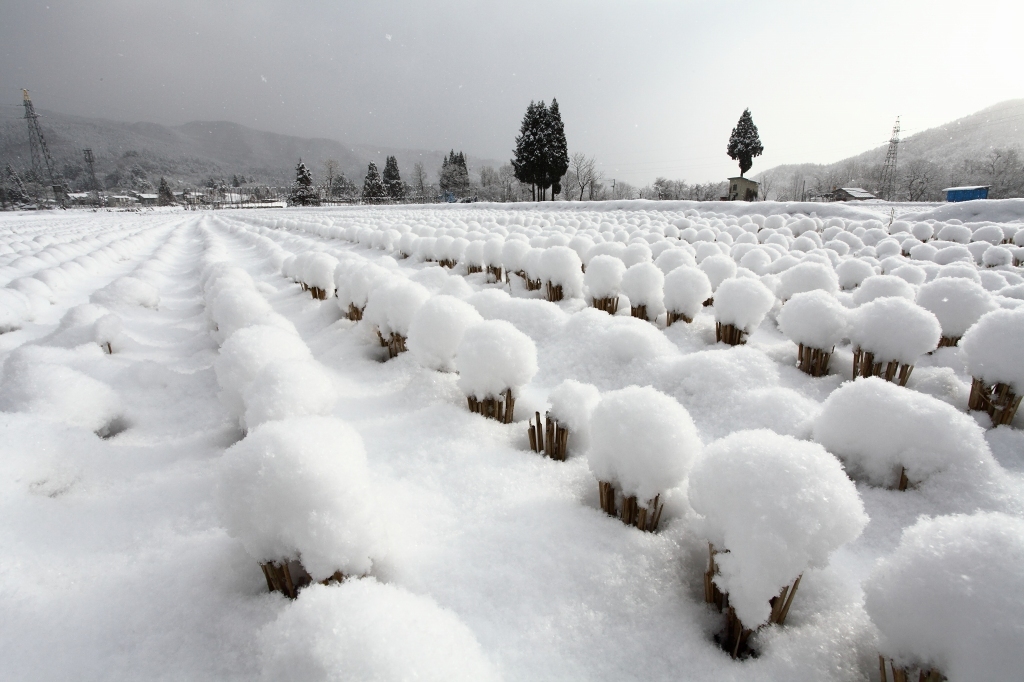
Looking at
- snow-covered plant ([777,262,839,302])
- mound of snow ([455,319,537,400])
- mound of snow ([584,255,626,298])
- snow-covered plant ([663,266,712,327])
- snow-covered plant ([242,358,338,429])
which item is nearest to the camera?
snow-covered plant ([242,358,338,429])

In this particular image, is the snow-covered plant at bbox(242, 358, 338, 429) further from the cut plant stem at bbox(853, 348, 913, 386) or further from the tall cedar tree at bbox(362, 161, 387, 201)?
the tall cedar tree at bbox(362, 161, 387, 201)

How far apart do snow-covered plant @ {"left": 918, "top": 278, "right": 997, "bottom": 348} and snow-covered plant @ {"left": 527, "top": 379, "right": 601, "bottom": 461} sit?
14.3 feet

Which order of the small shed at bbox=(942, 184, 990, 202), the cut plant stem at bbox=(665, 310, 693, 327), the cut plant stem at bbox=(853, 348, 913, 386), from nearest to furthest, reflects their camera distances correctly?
1. the cut plant stem at bbox=(853, 348, 913, 386)
2. the cut plant stem at bbox=(665, 310, 693, 327)
3. the small shed at bbox=(942, 184, 990, 202)

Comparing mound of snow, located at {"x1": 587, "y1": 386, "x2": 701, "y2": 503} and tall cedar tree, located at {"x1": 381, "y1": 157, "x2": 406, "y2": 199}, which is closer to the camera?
mound of snow, located at {"x1": 587, "y1": 386, "x2": 701, "y2": 503}

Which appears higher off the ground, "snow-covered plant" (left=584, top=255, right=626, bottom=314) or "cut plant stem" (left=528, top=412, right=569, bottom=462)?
"snow-covered plant" (left=584, top=255, right=626, bottom=314)

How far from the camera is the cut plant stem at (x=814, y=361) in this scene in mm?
4551

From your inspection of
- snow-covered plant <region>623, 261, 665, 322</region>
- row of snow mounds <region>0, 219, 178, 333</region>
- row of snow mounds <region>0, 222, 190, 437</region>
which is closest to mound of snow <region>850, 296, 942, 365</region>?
snow-covered plant <region>623, 261, 665, 322</region>

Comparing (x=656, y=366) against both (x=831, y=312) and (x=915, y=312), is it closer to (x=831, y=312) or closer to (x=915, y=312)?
(x=831, y=312)

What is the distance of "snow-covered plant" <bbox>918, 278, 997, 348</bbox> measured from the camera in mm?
4715

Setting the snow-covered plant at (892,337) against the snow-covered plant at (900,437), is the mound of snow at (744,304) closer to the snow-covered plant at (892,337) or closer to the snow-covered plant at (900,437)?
the snow-covered plant at (892,337)

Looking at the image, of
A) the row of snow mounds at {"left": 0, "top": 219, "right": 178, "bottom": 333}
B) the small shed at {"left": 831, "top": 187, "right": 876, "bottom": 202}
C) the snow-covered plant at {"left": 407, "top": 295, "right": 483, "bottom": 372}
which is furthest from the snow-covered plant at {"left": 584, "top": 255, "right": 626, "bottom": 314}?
the small shed at {"left": 831, "top": 187, "right": 876, "bottom": 202}

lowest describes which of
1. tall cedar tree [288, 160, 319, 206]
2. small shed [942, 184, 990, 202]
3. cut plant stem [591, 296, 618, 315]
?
cut plant stem [591, 296, 618, 315]

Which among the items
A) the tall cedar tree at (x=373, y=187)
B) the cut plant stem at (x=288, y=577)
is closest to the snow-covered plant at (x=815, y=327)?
the cut plant stem at (x=288, y=577)

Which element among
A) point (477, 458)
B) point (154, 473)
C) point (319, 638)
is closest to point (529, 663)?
point (319, 638)
